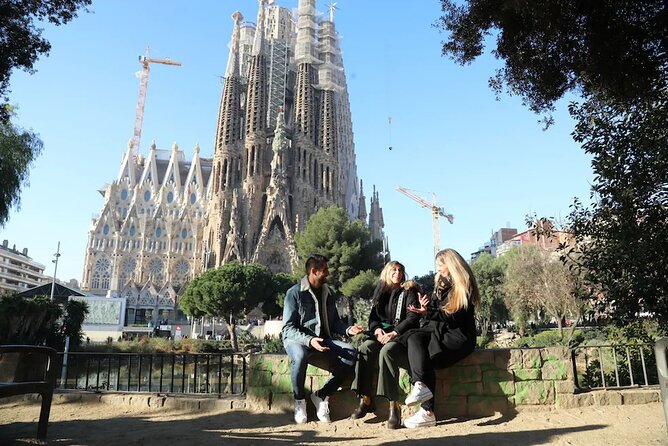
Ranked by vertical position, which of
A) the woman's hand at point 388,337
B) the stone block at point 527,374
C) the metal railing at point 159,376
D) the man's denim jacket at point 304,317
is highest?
the man's denim jacket at point 304,317

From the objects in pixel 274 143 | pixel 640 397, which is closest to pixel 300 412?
pixel 640 397

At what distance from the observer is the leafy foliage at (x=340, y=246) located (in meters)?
36.7

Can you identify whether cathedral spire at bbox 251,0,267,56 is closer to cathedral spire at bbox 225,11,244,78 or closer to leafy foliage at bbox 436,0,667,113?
cathedral spire at bbox 225,11,244,78

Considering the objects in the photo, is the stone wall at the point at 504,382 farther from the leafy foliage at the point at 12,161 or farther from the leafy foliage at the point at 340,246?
the leafy foliage at the point at 340,246

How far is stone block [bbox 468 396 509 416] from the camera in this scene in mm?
4562

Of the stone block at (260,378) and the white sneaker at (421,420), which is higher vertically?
the stone block at (260,378)

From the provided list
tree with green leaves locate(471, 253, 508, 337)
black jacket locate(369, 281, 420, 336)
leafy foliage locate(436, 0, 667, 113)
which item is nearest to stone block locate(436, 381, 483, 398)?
black jacket locate(369, 281, 420, 336)

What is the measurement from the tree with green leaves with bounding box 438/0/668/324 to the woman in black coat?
2.67m

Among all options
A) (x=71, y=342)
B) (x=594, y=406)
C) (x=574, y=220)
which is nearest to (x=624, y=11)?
(x=574, y=220)

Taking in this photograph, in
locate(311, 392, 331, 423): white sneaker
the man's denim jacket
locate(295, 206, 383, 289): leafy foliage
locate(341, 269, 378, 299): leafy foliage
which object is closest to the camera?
locate(311, 392, 331, 423): white sneaker

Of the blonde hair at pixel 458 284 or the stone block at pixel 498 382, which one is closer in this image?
the blonde hair at pixel 458 284

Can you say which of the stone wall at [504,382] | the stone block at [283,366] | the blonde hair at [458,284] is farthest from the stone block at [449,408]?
the stone block at [283,366]

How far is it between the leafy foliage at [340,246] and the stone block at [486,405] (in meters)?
31.6

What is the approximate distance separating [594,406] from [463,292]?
1.96m
